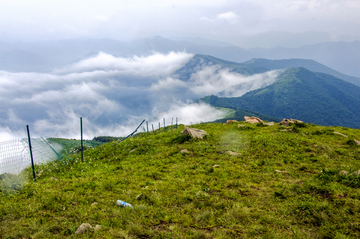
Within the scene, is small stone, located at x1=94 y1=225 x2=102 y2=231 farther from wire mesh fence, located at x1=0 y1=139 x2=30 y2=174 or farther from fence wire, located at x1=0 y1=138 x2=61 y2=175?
wire mesh fence, located at x1=0 y1=139 x2=30 y2=174

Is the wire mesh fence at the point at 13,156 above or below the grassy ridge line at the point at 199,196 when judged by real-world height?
above

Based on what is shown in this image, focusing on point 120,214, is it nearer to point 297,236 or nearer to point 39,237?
point 39,237

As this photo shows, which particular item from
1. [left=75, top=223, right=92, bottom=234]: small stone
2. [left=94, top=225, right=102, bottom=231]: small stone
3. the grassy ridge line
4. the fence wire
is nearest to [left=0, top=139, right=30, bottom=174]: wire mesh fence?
the fence wire

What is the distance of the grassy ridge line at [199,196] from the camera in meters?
6.87

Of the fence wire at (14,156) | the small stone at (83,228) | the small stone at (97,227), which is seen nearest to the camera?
the small stone at (83,228)

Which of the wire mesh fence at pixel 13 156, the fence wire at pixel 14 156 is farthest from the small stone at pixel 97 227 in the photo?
the wire mesh fence at pixel 13 156

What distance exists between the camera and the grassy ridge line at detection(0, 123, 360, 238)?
22.5ft

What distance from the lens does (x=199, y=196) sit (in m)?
9.51

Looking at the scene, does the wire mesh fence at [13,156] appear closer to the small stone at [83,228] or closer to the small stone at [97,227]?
the small stone at [83,228]

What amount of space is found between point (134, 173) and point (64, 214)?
5433 mm

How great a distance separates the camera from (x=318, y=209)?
7.62 m

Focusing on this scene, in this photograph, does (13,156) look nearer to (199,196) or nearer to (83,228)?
(83,228)

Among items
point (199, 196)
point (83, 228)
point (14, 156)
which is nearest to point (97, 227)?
point (83, 228)

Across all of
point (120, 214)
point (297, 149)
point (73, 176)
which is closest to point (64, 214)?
point (120, 214)
